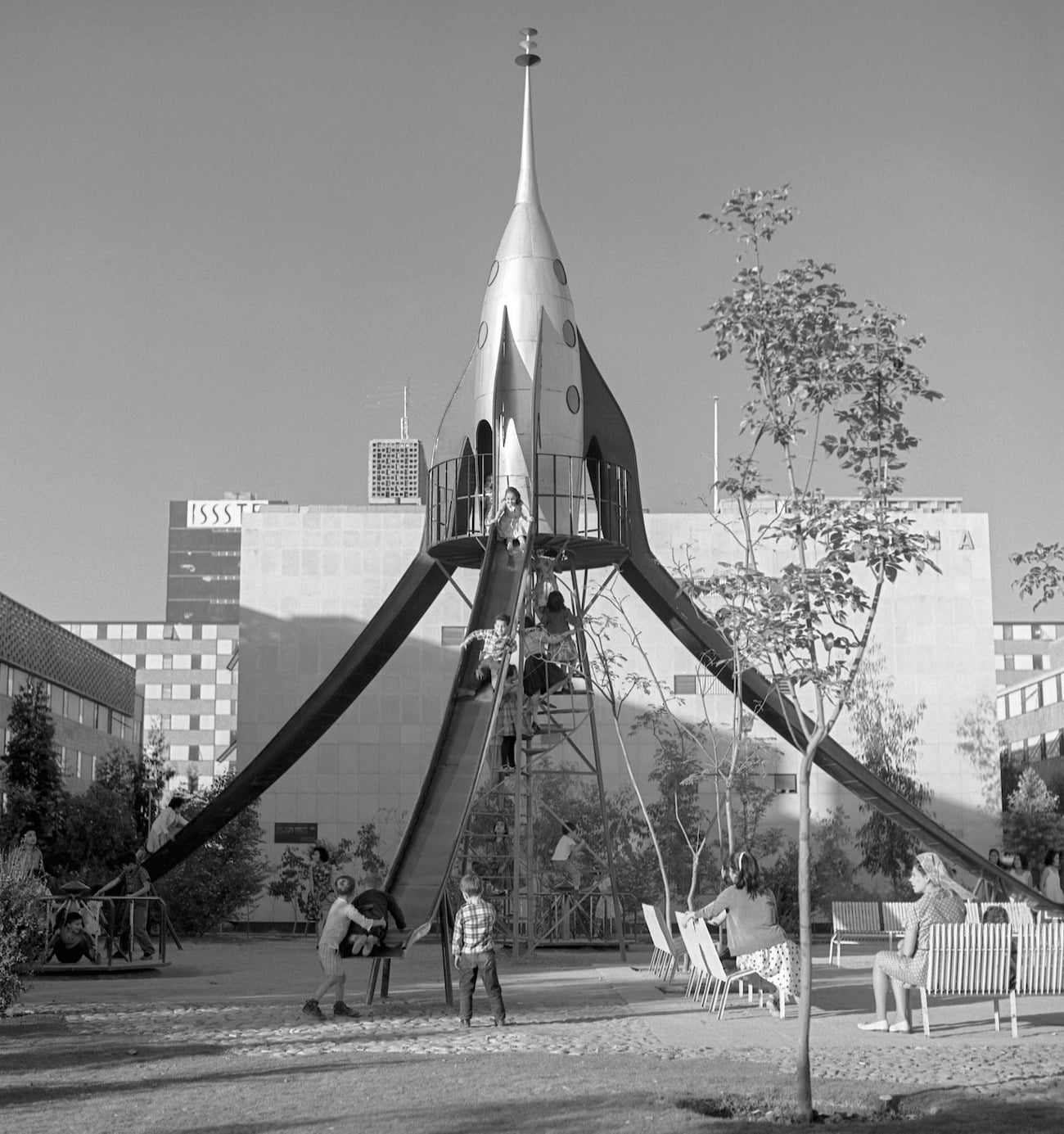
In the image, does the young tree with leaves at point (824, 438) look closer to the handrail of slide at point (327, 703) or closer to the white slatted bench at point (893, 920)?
the white slatted bench at point (893, 920)

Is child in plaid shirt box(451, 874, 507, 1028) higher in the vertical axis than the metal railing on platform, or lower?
lower

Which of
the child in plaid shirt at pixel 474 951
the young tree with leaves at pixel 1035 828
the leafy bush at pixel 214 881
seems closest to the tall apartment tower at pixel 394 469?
the young tree with leaves at pixel 1035 828

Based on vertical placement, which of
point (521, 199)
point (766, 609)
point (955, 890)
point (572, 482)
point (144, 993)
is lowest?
point (144, 993)

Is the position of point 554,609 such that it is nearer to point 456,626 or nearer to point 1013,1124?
point 1013,1124

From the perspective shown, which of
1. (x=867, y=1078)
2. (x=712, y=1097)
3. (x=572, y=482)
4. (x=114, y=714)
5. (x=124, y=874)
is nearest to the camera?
(x=712, y=1097)

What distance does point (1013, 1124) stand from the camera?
9297 mm

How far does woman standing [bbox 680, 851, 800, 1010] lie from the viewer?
50.5ft

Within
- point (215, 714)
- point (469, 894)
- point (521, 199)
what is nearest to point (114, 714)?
point (521, 199)

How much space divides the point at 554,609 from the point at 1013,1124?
15572mm

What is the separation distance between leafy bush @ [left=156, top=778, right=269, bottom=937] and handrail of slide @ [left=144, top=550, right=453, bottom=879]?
1017cm

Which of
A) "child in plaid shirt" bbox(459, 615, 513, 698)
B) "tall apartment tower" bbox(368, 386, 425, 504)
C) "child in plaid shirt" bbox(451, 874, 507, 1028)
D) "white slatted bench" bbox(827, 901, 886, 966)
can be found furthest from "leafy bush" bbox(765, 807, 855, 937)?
"tall apartment tower" bbox(368, 386, 425, 504)

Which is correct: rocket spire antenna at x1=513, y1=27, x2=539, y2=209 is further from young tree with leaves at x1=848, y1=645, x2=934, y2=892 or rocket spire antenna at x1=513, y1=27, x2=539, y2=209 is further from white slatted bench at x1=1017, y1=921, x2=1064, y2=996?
young tree with leaves at x1=848, y1=645, x2=934, y2=892

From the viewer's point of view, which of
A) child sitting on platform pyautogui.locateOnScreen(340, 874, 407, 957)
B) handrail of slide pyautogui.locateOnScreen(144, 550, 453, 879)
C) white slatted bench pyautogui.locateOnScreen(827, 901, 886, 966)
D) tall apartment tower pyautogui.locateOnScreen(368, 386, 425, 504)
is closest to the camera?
child sitting on platform pyautogui.locateOnScreen(340, 874, 407, 957)

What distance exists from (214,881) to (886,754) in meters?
18.9
